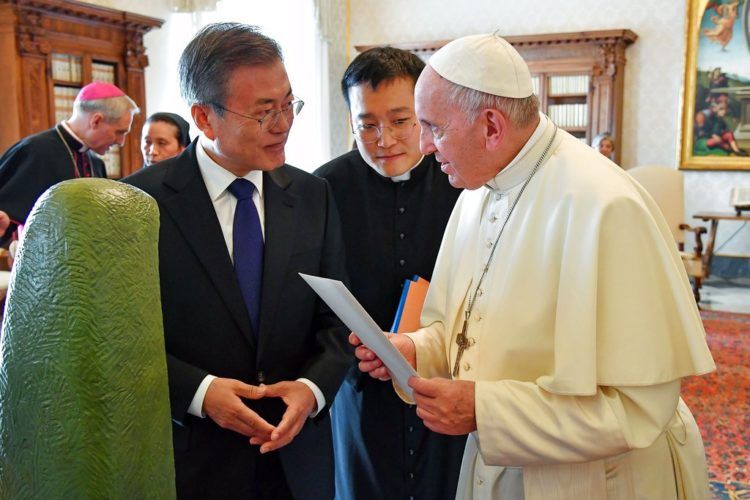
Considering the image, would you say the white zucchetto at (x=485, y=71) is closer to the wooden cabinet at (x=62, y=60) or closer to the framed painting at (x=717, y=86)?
the wooden cabinet at (x=62, y=60)

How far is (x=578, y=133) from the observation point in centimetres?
997

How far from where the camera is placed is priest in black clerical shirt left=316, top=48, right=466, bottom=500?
7.31 ft

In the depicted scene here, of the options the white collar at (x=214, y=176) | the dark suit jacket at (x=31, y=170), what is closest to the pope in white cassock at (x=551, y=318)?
the white collar at (x=214, y=176)

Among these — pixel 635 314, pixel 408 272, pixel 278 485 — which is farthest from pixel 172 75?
pixel 635 314

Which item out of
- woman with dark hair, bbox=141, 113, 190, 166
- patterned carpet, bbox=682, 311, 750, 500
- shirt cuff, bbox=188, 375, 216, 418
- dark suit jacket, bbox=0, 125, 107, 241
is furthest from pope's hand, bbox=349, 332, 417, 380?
dark suit jacket, bbox=0, 125, 107, 241

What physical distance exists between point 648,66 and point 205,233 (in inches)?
369

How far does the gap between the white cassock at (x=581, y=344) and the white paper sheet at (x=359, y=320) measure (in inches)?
6.7

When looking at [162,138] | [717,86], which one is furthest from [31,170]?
[717,86]

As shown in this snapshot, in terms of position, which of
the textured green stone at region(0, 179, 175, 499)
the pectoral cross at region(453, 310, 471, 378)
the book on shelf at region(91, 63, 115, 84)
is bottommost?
the pectoral cross at region(453, 310, 471, 378)

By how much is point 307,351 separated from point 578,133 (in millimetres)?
8853

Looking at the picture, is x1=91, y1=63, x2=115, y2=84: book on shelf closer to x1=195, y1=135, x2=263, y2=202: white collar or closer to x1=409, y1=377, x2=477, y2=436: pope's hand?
x1=195, y1=135, x2=263, y2=202: white collar

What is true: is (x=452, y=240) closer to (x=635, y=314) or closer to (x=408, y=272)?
(x=408, y=272)

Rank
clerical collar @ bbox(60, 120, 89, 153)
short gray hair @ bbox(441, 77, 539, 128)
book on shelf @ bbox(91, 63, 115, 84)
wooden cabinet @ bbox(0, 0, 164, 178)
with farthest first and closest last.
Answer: book on shelf @ bbox(91, 63, 115, 84) → wooden cabinet @ bbox(0, 0, 164, 178) → clerical collar @ bbox(60, 120, 89, 153) → short gray hair @ bbox(441, 77, 539, 128)

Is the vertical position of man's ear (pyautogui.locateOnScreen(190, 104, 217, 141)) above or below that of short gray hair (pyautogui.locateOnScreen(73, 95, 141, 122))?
below
